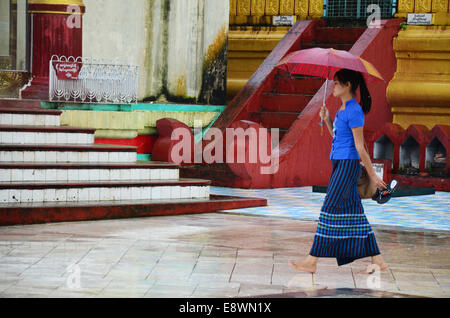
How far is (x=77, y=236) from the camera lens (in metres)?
7.79

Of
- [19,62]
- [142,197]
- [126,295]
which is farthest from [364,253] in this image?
[19,62]

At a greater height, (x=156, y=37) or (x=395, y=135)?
(x=156, y=37)

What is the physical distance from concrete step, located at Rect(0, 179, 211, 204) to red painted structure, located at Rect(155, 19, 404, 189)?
2207 mm

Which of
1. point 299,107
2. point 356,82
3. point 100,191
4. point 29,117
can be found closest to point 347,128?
point 356,82

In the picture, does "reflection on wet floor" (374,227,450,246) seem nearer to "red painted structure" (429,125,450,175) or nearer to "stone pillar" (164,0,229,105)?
"red painted structure" (429,125,450,175)

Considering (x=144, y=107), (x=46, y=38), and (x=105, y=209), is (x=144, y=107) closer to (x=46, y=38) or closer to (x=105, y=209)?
(x=46, y=38)

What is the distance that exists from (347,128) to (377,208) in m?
4.25

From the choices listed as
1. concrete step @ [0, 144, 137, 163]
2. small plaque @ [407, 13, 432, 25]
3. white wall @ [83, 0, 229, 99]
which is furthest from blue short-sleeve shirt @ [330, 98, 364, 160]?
small plaque @ [407, 13, 432, 25]

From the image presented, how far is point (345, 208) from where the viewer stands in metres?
6.33

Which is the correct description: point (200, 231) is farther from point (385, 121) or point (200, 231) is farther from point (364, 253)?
point (385, 121)

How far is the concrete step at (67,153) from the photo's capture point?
9.41 metres

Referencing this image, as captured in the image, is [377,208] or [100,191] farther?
[377,208]

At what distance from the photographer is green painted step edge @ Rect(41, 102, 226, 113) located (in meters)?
11.1
